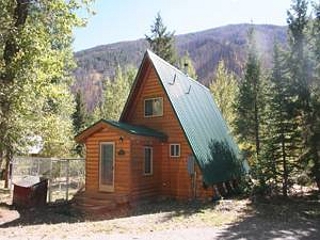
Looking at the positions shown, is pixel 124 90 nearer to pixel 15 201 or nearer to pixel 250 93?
pixel 250 93

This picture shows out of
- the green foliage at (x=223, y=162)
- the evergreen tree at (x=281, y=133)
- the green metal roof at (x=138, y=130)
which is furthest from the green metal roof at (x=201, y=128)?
the evergreen tree at (x=281, y=133)

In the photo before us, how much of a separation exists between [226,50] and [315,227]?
160 m

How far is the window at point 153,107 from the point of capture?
60.5 ft

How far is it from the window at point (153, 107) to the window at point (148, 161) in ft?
6.37

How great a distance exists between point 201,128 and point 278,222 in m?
A: 7.55

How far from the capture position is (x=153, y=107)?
1875 cm

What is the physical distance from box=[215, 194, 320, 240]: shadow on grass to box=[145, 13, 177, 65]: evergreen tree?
2552 cm

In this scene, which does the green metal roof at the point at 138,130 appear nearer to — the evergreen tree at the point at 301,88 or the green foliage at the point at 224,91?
the evergreen tree at the point at 301,88

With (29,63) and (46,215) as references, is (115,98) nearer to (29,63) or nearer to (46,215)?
(46,215)

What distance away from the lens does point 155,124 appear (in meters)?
18.4

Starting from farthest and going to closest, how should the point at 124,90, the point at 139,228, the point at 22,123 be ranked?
1. the point at 124,90
2. the point at 22,123
3. the point at 139,228

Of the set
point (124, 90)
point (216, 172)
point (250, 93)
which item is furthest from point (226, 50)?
point (216, 172)

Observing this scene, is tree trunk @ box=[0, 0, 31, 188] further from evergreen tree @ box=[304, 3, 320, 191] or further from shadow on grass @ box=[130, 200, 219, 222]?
Answer: evergreen tree @ box=[304, 3, 320, 191]

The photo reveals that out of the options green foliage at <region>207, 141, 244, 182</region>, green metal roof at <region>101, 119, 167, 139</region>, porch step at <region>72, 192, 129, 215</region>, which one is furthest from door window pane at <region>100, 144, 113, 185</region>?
green foliage at <region>207, 141, 244, 182</region>
